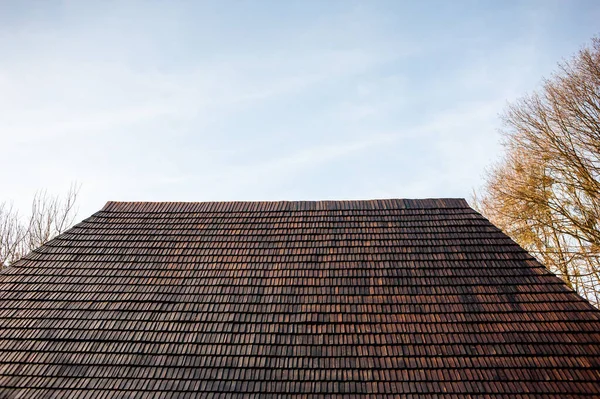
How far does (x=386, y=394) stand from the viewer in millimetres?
4828

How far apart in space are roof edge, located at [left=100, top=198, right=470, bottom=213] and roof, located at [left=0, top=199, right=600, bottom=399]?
7 centimetres

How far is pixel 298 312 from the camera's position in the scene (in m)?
6.01

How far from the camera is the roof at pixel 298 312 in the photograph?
509 centimetres

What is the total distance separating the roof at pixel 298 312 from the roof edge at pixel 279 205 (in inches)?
2.6

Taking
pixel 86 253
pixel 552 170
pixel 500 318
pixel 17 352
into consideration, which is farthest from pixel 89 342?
pixel 552 170

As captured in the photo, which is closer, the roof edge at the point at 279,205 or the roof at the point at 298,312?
the roof at the point at 298,312

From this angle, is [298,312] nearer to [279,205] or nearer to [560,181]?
[279,205]

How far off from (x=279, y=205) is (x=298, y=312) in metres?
2.99

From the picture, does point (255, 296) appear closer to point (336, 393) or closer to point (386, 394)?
point (336, 393)

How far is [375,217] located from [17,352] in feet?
21.6

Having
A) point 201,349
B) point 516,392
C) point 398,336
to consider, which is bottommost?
point 516,392

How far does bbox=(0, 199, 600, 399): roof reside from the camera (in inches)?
200

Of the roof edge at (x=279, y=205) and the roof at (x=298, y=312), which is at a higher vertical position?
the roof edge at (x=279, y=205)

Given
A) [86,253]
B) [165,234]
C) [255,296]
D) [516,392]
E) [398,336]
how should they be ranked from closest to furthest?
[516,392] < [398,336] < [255,296] < [86,253] < [165,234]
